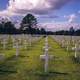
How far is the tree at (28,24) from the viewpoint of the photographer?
12521 centimetres

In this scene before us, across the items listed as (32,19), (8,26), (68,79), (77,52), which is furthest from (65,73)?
(32,19)

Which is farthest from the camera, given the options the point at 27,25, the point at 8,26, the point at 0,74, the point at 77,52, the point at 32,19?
the point at 32,19

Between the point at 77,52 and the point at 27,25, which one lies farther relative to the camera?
the point at 27,25

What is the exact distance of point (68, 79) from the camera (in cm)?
1202

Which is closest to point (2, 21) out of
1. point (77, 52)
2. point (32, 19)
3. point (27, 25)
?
point (27, 25)

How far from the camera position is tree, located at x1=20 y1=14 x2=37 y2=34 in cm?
12521

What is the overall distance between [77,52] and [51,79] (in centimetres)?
1116

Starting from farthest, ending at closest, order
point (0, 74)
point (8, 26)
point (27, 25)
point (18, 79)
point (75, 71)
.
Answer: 1. point (27, 25)
2. point (8, 26)
3. point (75, 71)
4. point (0, 74)
5. point (18, 79)

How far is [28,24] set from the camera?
445 feet

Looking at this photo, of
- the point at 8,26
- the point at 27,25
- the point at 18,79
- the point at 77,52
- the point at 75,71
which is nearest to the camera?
the point at 18,79

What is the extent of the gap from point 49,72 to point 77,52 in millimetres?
9328

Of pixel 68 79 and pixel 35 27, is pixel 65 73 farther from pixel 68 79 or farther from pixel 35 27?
pixel 35 27

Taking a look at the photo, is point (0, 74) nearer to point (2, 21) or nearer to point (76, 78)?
point (76, 78)

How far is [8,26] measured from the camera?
101 m
